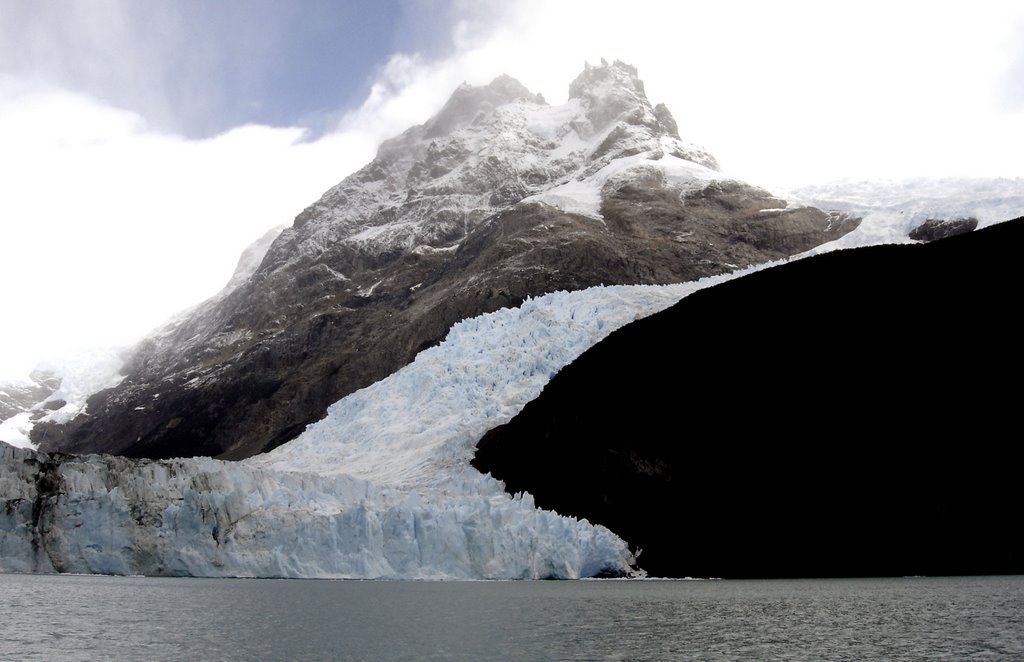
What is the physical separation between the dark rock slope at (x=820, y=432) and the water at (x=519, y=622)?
378cm

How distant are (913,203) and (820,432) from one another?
64.0 metres

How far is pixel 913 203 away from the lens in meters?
100

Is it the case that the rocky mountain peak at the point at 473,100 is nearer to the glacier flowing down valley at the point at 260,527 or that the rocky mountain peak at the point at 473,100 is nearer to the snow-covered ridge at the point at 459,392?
the snow-covered ridge at the point at 459,392

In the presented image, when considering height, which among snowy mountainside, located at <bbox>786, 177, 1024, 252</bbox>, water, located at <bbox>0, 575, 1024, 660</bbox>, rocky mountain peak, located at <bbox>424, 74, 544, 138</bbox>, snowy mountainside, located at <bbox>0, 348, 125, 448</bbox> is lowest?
water, located at <bbox>0, 575, 1024, 660</bbox>

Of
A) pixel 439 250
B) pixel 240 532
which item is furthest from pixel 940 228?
pixel 240 532

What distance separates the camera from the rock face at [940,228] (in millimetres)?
90188

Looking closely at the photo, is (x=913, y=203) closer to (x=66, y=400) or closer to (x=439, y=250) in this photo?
(x=439, y=250)

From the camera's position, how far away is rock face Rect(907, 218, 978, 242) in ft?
296

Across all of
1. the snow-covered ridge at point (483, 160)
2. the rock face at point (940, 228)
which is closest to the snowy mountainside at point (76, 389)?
the snow-covered ridge at point (483, 160)

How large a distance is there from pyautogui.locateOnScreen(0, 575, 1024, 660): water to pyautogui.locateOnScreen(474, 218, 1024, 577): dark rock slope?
3.78 m

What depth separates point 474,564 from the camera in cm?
4306

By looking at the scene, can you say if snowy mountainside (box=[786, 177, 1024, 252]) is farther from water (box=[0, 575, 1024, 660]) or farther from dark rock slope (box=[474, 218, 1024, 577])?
water (box=[0, 575, 1024, 660])

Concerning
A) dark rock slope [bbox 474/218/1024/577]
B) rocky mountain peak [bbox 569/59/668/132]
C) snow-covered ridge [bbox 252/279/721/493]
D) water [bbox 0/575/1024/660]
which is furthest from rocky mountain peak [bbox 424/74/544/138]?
water [bbox 0/575/1024/660]

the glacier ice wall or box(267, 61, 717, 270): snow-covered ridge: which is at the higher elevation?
box(267, 61, 717, 270): snow-covered ridge
